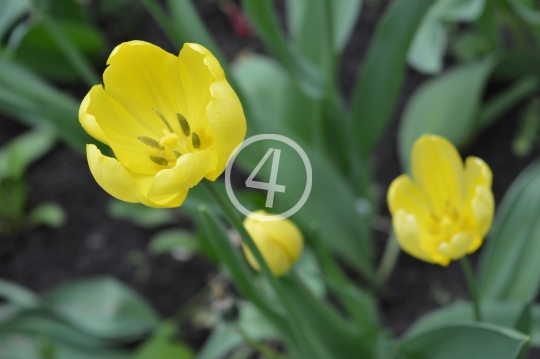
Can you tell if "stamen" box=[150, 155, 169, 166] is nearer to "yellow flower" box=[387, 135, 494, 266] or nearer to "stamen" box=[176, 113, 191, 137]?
"stamen" box=[176, 113, 191, 137]

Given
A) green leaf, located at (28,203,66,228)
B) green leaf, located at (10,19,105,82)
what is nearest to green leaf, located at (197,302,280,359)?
green leaf, located at (28,203,66,228)

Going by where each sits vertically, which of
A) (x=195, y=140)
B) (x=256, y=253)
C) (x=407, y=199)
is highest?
(x=195, y=140)

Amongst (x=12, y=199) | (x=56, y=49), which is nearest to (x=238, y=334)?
(x=12, y=199)

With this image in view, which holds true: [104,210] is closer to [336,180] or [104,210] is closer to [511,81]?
[336,180]

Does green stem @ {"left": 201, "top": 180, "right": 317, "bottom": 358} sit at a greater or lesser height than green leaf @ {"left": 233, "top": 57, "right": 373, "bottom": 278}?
greater

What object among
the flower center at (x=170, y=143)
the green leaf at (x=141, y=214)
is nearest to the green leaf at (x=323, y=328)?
the flower center at (x=170, y=143)

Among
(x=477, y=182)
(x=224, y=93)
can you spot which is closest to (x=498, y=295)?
(x=477, y=182)

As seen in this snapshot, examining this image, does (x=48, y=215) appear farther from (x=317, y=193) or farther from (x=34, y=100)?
(x=317, y=193)
